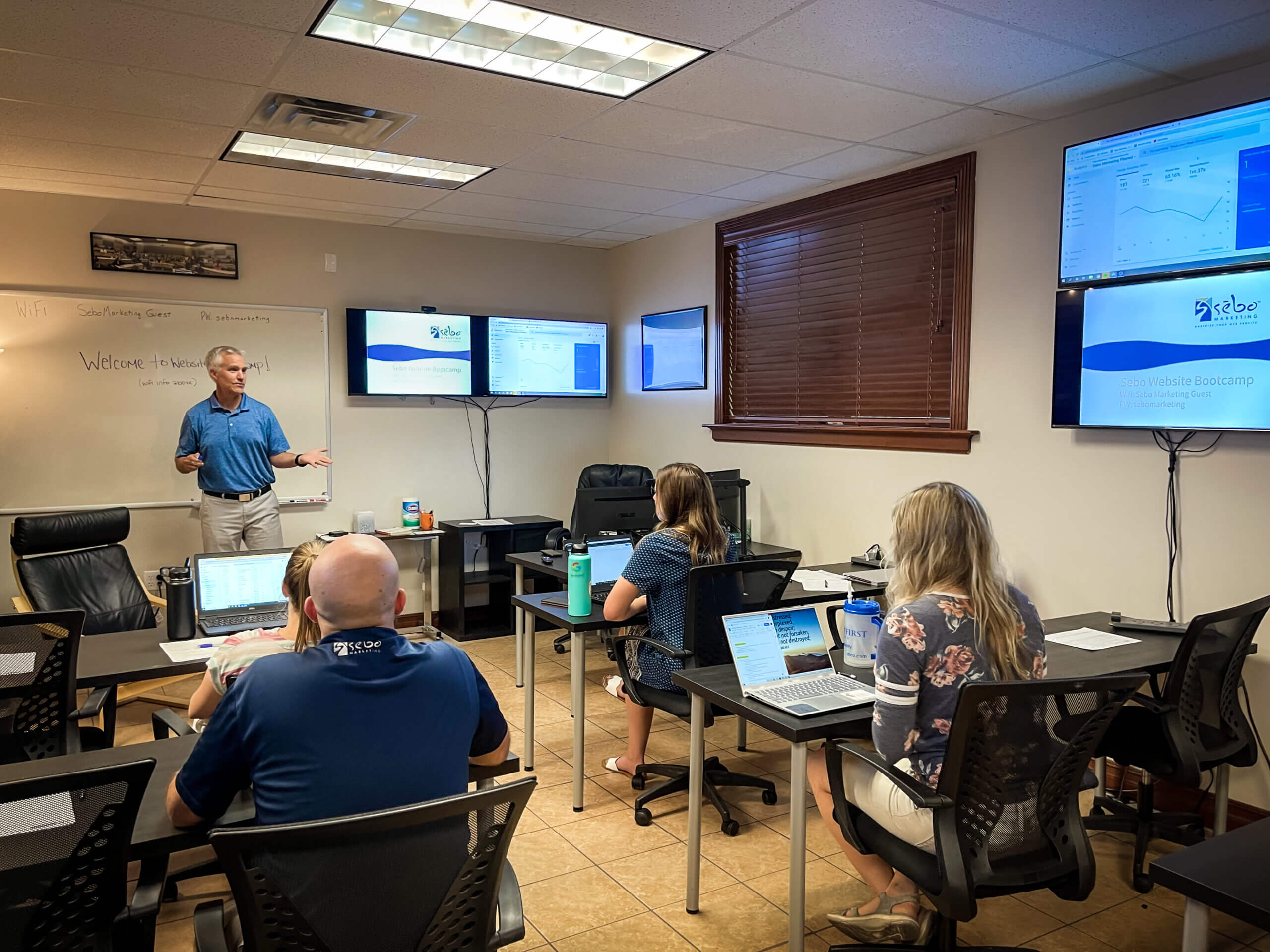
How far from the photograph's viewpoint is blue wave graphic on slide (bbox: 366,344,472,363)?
19.1ft

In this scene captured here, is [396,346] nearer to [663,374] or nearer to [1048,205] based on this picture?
[663,374]

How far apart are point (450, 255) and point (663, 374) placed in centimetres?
165

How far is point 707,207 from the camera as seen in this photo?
17.5ft

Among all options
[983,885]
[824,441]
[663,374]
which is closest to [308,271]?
[663,374]

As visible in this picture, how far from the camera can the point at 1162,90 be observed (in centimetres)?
331

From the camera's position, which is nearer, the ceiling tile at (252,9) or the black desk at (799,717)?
the black desk at (799,717)

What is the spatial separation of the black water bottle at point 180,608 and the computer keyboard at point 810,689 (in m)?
1.90

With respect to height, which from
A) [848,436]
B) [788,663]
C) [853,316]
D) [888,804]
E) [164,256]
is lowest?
[888,804]

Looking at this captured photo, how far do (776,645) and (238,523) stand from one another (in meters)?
3.66

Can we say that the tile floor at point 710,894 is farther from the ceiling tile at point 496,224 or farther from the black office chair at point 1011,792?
the ceiling tile at point 496,224

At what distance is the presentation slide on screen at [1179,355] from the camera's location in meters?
3.01

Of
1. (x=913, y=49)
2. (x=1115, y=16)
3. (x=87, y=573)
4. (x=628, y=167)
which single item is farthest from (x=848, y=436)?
(x=87, y=573)

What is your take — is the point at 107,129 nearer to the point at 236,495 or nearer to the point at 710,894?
the point at 236,495

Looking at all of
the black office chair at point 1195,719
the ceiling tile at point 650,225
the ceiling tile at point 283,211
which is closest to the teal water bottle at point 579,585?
the black office chair at point 1195,719
